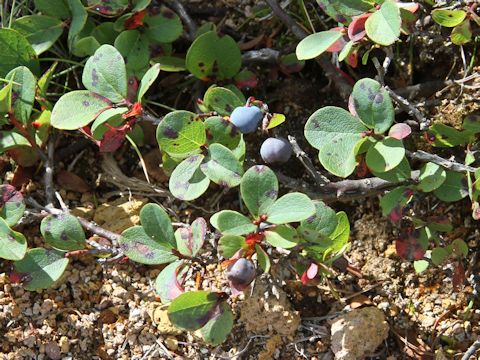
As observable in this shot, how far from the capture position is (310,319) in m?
1.74

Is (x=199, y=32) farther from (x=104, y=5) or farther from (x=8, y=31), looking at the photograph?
(x=8, y=31)

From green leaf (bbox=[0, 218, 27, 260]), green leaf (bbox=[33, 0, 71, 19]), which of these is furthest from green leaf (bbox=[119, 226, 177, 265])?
green leaf (bbox=[33, 0, 71, 19])

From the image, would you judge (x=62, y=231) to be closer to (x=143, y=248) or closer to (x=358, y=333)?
(x=143, y=248)

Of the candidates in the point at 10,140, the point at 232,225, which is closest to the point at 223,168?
the point at 232,225

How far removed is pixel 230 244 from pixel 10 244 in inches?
20.1

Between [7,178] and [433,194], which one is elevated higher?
[7,178]

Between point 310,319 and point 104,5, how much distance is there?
3.07ft

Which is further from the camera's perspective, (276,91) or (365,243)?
(276,91)

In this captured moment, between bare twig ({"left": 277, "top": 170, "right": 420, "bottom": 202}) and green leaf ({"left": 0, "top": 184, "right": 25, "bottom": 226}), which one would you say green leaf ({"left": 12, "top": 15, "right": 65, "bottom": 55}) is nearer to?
green leaf ({"left": 0, "top": 184, "right": 25, "bottom": 226})

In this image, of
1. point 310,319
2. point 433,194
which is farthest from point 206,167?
point 433,194

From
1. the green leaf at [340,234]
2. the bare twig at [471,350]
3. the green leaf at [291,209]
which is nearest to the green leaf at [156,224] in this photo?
the green leaf at [291,209]

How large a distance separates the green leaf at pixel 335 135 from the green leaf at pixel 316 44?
0.50 feet

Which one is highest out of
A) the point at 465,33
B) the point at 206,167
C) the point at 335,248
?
the point at 465,33

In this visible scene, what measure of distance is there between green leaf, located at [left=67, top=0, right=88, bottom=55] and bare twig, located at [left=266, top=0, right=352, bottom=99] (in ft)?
1.54
